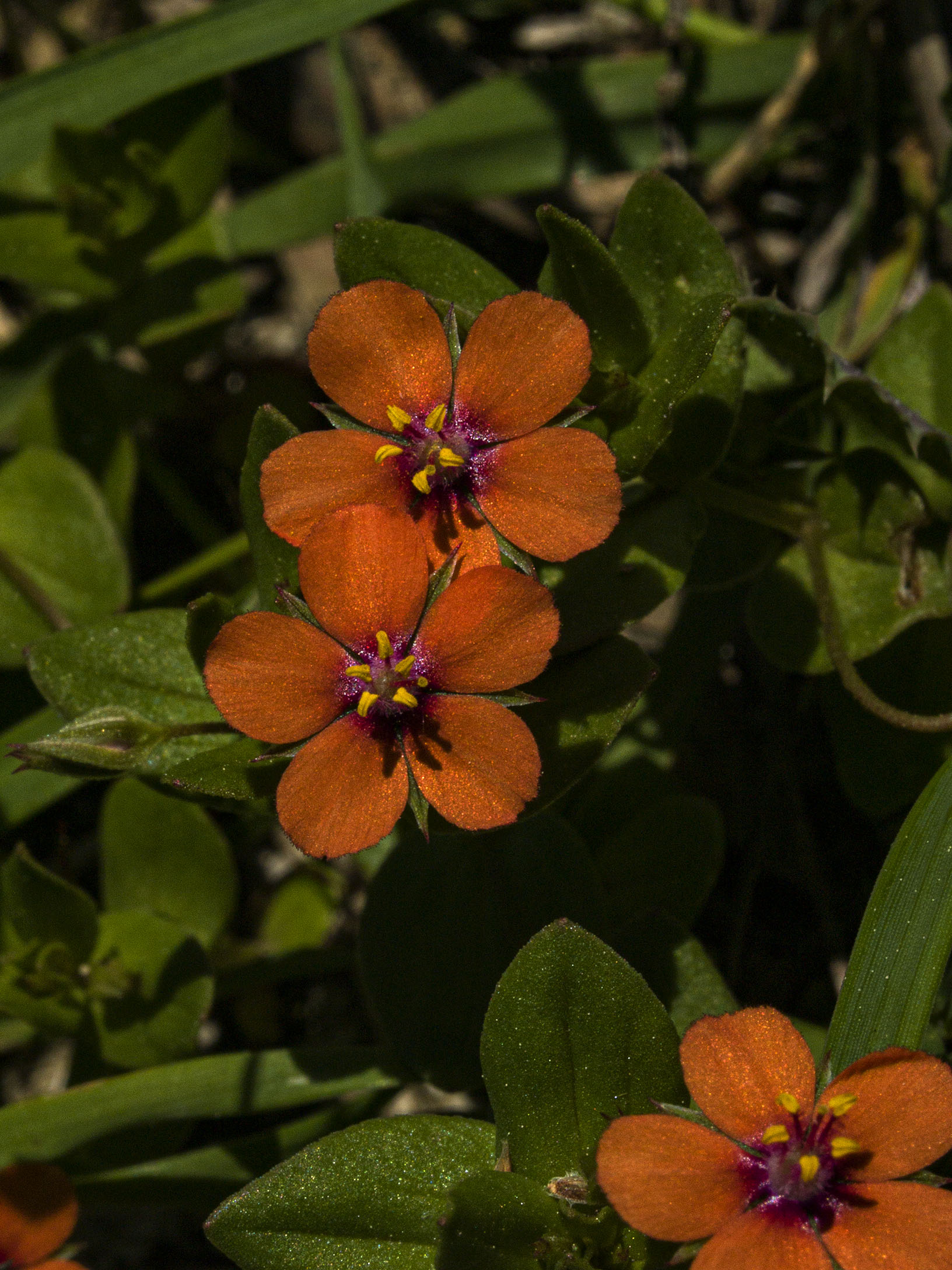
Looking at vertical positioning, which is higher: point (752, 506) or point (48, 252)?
point (48, 252)

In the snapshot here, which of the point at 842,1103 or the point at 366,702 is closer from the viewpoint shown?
the point at 842,1103

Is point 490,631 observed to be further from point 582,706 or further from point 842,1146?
point 842,1146

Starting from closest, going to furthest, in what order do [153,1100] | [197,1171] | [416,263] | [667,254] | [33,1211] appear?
[416,263] < [667,254] < [33,1211] < [153,1100] < [197,1171]

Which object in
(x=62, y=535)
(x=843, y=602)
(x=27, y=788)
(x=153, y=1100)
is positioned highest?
(x=62, y=535)

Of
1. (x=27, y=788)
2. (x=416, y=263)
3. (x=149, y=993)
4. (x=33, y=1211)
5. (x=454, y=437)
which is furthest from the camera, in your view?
(x=27, y=788)

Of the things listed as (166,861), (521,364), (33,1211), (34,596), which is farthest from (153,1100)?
(521,364)

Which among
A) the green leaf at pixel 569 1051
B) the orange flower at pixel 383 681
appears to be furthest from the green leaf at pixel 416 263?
the green leaf at pixel 569 1051

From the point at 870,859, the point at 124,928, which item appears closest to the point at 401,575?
the point at 124,928
